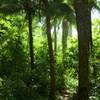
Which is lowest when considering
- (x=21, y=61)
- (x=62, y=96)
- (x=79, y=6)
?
(x=62, y=96)

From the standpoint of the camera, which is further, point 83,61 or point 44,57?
point 44,57

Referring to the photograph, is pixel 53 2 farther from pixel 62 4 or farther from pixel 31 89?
pixel 31 89

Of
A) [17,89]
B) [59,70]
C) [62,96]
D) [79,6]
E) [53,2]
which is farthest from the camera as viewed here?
[59,70]

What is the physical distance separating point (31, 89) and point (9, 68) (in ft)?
24.1

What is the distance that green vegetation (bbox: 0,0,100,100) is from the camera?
18200 mm

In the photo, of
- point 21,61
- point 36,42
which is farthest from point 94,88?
point 36,42

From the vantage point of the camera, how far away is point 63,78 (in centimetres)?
2588

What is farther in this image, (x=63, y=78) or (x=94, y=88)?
(x=63, y=78)

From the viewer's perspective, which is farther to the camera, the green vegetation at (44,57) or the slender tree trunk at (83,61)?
the green vegetation at (44,57)

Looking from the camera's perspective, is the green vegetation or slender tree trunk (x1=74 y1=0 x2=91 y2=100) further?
the green vegetation

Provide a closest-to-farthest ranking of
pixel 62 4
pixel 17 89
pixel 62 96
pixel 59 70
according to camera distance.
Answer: pixel 17 89, pixel 62 96, pixel 62 4, pixel 59 70

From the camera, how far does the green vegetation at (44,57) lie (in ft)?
59.7

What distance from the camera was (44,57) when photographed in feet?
97.6

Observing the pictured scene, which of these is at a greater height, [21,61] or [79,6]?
[79,6]
